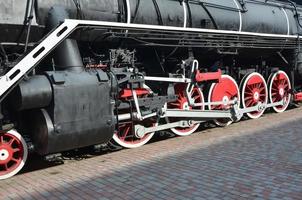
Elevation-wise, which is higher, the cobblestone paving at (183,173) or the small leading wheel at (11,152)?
the small leading wheel at (11,152)

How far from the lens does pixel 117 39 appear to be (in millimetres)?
5957

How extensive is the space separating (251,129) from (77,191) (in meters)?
3.94

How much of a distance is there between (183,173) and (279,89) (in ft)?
16.9

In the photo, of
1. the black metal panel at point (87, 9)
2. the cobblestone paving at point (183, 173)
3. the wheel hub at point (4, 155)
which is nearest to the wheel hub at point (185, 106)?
the cobblestone paving at point (183, 173)

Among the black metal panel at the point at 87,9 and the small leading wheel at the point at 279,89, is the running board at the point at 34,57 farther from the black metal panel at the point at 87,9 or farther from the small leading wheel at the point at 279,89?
the small leading wheel at the point at 279,89

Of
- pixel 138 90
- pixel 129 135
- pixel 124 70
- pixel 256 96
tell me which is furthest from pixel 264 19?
pixel 129 135

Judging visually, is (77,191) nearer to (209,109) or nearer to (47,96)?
(47,96)

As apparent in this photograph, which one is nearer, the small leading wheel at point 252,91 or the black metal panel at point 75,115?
the black metal panel at point 75,115

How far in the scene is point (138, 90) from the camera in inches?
239

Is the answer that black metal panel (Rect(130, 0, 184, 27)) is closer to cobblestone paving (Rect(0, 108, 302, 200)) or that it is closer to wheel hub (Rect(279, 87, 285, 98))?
cobblestone paving (Rect(0, 108, 302, 200))

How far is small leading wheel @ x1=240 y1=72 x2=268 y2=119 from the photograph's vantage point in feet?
27.3

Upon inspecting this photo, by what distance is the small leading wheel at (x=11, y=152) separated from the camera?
4.80 metres

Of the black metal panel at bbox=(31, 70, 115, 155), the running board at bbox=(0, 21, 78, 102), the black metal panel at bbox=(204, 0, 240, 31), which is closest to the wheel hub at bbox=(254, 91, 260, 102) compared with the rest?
the black metal panel at bbox=(204, 0, 240, 31)

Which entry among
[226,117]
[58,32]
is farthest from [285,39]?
[58,32]
